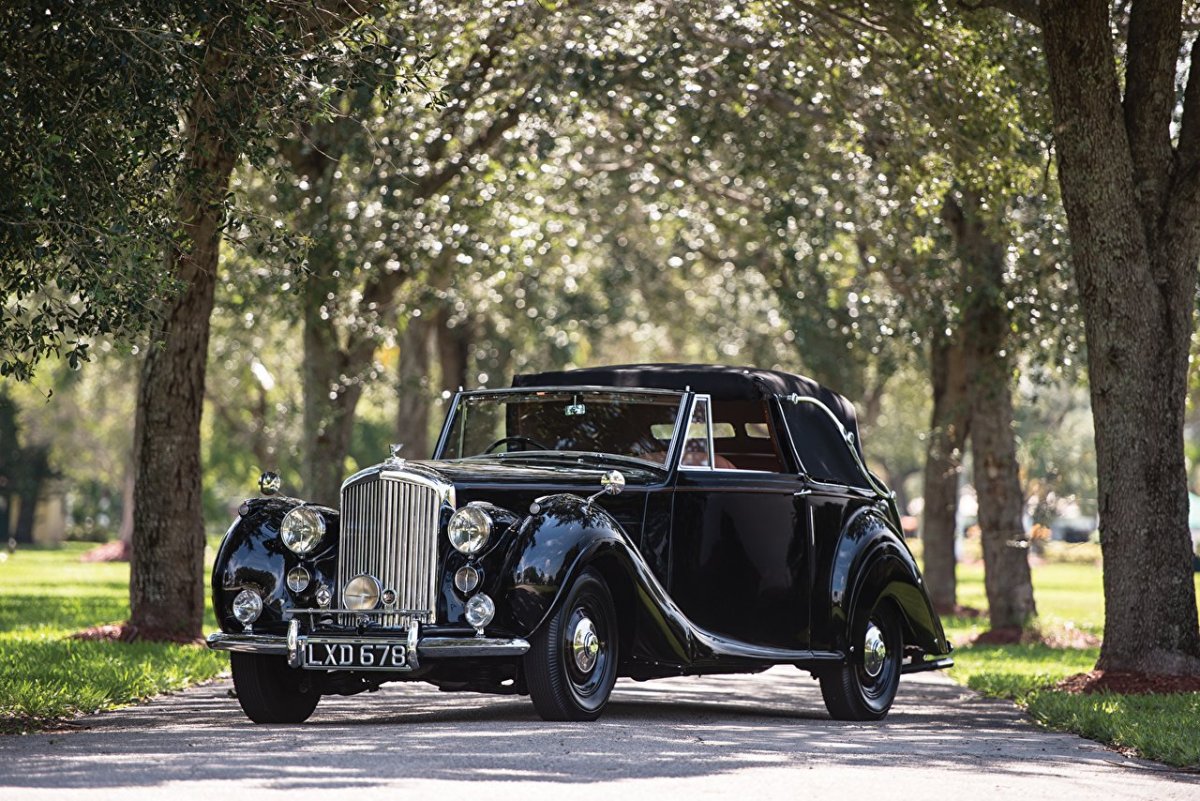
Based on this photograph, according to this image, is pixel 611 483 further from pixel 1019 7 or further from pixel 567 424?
pixel 1019 7

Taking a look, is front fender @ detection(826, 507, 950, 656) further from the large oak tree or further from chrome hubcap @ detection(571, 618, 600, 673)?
chrome hubcap @ detection(571, 618, 600, 673)

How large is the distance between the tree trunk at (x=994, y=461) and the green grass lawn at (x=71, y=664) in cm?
904

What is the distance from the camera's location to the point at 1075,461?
5078cm

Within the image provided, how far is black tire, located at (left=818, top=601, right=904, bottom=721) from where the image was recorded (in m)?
11.2

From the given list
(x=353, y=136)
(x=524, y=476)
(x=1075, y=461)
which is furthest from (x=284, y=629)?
(x=1075, y=461)

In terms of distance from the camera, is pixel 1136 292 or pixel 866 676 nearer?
pixel 866 676

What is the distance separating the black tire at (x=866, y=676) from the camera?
36.8ft

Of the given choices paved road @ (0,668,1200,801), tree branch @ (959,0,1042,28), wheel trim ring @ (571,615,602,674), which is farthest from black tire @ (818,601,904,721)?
tree branch @ (959,0,1042,28)

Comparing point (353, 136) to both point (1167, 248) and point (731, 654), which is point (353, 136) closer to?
point (1167, 248)

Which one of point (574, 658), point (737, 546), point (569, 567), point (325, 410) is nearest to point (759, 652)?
point (737, 546)

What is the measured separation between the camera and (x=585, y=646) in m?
9.42

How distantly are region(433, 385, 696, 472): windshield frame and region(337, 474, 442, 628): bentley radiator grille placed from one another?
1365 mm

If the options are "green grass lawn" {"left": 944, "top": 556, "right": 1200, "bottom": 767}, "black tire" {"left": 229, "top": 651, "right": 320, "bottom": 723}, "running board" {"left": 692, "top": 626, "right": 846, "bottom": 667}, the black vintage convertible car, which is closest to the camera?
the black vintage convertible car

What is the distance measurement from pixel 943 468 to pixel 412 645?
58.7 ft
